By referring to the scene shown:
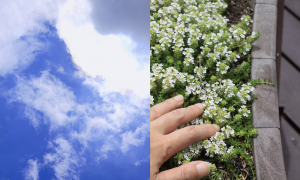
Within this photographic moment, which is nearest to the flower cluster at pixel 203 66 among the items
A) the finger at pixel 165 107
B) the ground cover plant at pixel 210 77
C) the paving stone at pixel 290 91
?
the ground cover plant at pixel 210 77

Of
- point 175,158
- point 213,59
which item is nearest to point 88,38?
point 175,158

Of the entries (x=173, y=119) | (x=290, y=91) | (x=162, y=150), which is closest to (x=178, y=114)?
(x=173, y=119)

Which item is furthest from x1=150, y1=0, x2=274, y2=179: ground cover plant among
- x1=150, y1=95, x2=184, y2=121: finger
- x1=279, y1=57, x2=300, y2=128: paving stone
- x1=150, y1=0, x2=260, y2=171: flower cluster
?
x1=279, y1=57, x2=300, y2=128: paving stone

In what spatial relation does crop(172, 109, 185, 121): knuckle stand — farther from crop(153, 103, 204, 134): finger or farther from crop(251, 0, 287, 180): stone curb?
crop(251, 0, 287, 180): stone curb

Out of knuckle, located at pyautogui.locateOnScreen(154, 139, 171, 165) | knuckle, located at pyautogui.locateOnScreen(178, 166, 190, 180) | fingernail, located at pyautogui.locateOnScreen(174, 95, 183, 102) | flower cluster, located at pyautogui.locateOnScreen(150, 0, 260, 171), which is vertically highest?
flower cluster, located at pyautogui.locateOnScreen(150, 0, 260, 171)

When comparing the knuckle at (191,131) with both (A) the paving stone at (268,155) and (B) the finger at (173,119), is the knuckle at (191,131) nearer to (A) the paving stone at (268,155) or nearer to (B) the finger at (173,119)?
(B) the finger at (173,119)

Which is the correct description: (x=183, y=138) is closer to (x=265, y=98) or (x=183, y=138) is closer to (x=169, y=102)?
(x=169, y=102)

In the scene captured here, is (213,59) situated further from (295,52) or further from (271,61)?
(295,52)
